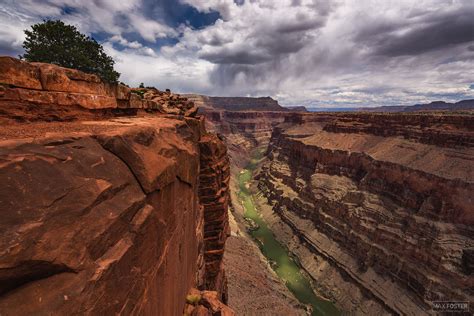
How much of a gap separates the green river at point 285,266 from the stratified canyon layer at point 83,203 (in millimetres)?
33412

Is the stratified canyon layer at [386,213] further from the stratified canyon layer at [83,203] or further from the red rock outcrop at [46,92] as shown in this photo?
the red rock outcrop at [46,92]

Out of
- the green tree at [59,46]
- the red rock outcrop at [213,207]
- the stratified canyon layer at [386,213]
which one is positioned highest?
the green tree at [59,46]

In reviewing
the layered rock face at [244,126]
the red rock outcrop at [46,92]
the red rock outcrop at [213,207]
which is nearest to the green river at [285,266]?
the red rock outcrop at [213,207]

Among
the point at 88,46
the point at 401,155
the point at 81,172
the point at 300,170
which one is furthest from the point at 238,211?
the point at 81,172

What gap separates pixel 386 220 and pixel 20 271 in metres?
48.0

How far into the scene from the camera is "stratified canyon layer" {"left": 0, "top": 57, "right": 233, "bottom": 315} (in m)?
3.71

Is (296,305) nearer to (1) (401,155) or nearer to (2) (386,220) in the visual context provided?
(2) (386,220)

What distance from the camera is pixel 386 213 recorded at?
42844mm

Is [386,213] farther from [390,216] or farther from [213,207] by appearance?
[213,207]

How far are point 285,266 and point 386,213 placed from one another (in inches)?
782

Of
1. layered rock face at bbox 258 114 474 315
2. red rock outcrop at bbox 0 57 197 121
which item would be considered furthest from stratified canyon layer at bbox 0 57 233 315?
layered rock face at bbox 258 114 474 315

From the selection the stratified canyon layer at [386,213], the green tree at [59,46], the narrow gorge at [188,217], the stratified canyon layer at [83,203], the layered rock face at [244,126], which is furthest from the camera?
the layered rock face at [244,126]

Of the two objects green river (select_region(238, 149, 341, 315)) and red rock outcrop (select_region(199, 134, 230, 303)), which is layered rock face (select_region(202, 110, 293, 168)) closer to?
green river (select_region(238, 149, 341, 315))

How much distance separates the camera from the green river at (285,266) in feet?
119
